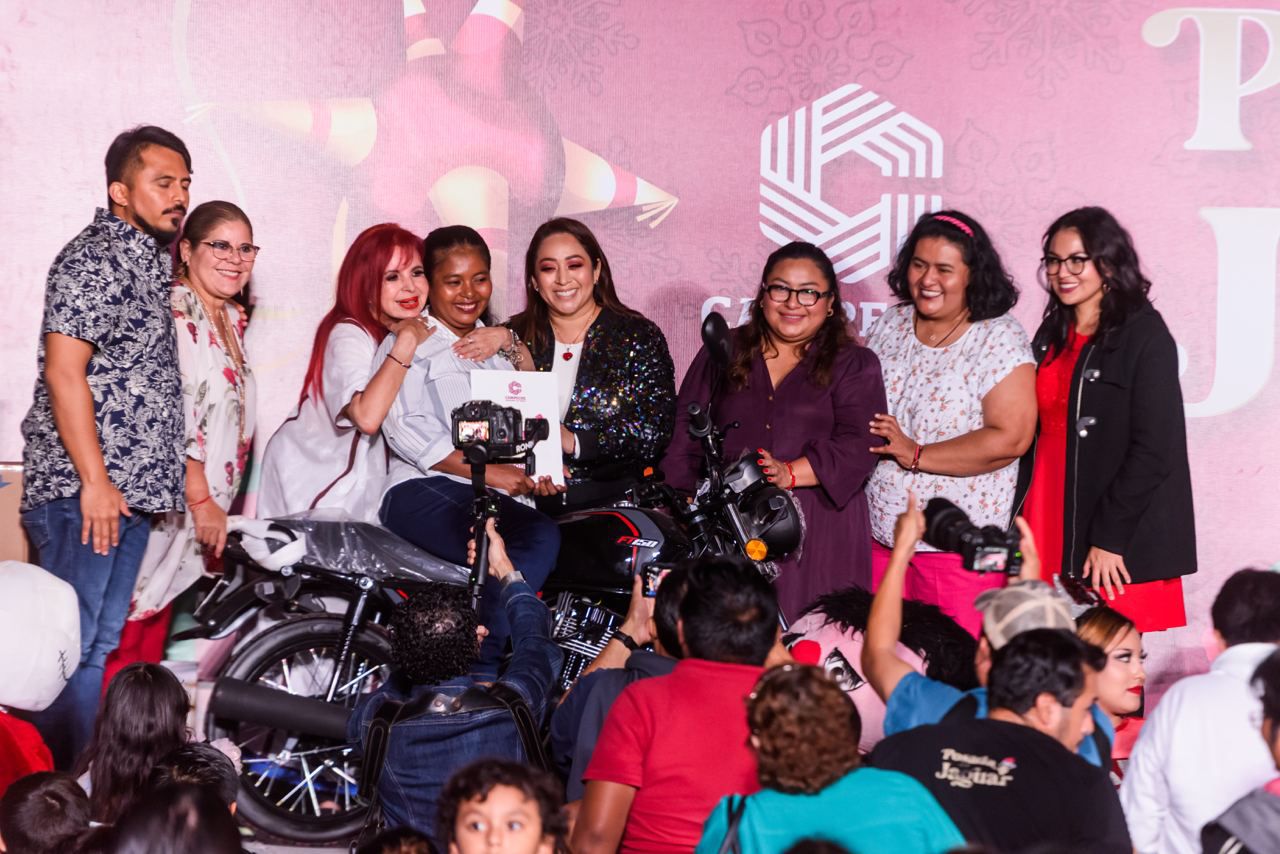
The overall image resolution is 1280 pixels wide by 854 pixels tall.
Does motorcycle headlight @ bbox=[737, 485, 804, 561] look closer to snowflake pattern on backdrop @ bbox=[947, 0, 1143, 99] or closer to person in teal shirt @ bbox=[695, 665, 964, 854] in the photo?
person in teal shirt @ bbox=[695, 665, 964, 854]

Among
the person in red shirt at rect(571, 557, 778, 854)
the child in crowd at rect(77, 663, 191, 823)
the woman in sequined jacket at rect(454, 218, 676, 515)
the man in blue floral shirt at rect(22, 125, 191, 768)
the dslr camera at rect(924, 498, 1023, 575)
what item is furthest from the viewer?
the woman in sequined jacket at rect(454, 218, 676, 515)

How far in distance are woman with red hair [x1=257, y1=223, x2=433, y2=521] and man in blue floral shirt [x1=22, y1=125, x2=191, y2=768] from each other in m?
0.64

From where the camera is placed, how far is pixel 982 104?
17.6ft

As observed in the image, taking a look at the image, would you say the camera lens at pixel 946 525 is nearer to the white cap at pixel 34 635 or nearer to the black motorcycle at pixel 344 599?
the black motorcycle at pixel 344 599

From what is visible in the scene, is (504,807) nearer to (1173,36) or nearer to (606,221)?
(606,221)

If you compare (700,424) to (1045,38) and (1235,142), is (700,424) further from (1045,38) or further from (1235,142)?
(1235,142)

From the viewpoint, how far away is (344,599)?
14.9 feet

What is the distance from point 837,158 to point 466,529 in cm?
205

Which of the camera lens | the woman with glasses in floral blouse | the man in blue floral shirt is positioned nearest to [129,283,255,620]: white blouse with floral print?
the woman with glasses in floral blouse

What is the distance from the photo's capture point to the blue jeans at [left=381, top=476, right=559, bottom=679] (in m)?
4.09

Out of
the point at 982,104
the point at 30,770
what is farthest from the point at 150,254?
the point at 982,104

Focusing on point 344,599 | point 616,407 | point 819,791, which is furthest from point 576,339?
point 819,791

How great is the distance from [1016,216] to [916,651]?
2.45m

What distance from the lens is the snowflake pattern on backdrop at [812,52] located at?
17.5ft
